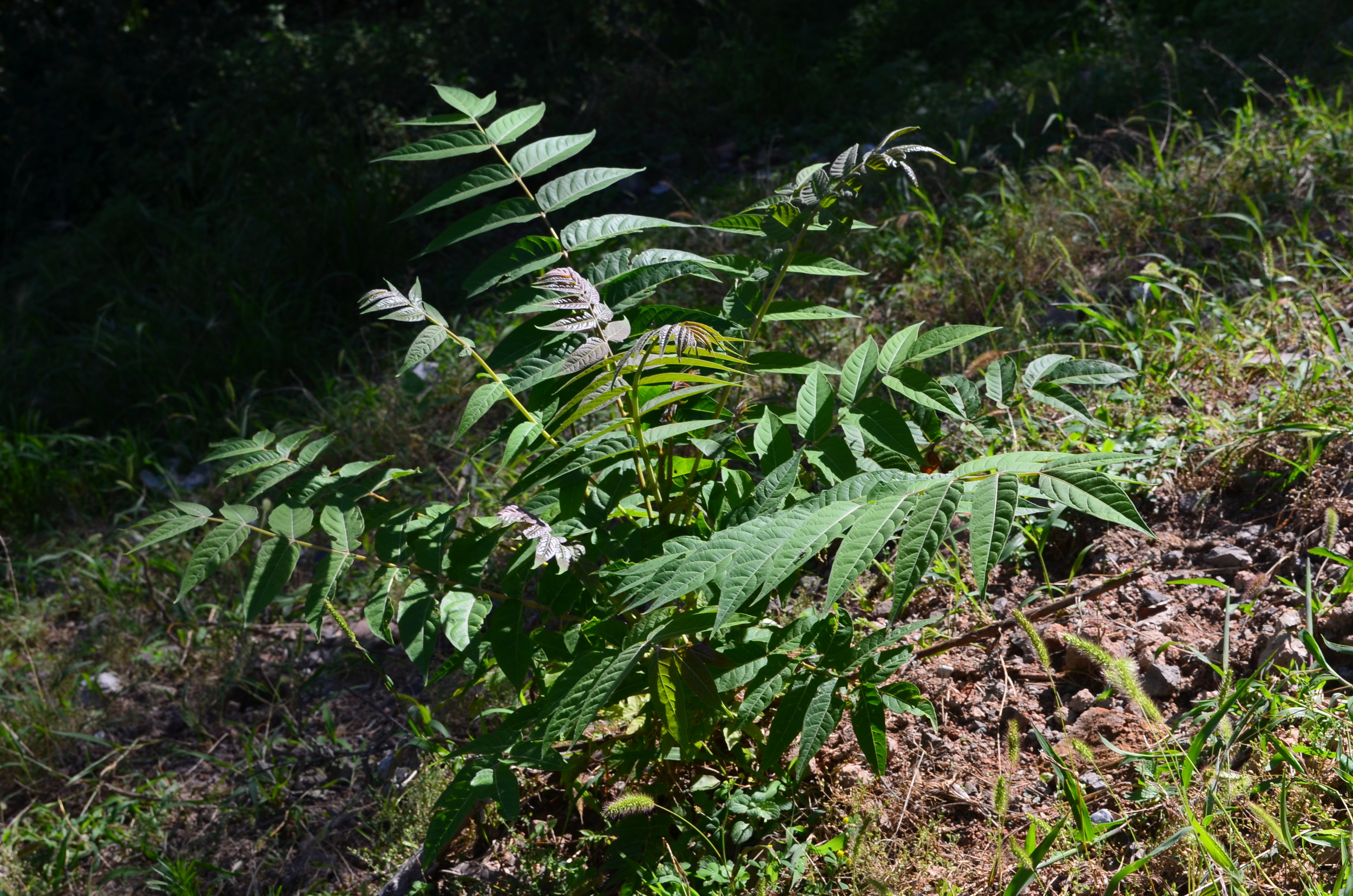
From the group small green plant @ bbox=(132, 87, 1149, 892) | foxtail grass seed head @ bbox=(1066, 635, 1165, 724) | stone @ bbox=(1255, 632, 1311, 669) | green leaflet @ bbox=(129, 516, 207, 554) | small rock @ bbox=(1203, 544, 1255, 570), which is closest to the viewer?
small green plant @ bbox=(132, 87, 1149, 892)

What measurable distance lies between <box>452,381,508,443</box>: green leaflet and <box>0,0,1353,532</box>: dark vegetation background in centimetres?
266

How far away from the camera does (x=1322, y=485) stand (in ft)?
7.87

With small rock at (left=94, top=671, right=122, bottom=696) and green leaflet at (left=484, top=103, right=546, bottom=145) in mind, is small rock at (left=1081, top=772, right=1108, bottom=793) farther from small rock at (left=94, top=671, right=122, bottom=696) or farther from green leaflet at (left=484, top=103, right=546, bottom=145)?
small rock at (left=94, top=671, right=122, bottom=696)

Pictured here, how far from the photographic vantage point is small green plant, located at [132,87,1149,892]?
1556 mm

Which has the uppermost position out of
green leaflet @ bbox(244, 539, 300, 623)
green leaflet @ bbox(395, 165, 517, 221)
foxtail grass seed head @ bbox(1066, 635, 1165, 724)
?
green leaflet @ bbox(395, 165, 517, 221)

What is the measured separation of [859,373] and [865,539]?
0.61 metres

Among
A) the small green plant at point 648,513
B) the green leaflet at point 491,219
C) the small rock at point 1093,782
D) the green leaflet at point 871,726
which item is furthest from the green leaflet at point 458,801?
the small rock at point 1093,782

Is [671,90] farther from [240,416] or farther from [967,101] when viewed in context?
[240,416]

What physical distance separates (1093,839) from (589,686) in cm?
95

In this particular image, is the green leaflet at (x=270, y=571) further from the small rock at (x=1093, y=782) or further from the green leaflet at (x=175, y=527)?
the small rock at (x=1093, y=782)

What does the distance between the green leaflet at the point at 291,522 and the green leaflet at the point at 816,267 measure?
3.14 ft

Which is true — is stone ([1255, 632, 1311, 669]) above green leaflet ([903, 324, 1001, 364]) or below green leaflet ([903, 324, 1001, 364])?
below

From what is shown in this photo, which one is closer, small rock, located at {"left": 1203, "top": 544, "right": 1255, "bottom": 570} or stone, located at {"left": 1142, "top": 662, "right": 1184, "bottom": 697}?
stone, located at {"left": 1142, "top": 662, "right": 1184, "bottom": 697}

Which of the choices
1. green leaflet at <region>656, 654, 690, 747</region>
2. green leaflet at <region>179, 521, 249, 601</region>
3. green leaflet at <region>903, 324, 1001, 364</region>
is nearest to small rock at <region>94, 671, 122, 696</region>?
green leaflet at <region>179, 521, 249, 601</region>
